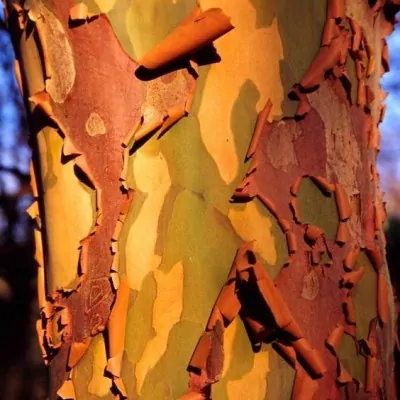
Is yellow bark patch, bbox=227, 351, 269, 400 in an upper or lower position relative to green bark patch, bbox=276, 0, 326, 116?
lower

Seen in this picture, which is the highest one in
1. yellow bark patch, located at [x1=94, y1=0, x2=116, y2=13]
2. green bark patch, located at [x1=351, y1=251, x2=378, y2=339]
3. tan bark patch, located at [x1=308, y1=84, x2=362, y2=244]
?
yellow bark patch, located at [x1=94, y1=0, x2=116, y2=13]

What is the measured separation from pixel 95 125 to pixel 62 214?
71mm

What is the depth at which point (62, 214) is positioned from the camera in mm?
469

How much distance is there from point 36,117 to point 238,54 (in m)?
0.16

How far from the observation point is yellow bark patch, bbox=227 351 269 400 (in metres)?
0.45

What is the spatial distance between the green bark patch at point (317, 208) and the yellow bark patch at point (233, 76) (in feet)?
0.19

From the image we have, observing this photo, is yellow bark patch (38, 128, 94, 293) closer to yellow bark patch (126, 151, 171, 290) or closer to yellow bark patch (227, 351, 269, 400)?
yellow bark patch (126, 151, 171, 290)

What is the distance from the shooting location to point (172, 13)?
Result: 46 centimetres

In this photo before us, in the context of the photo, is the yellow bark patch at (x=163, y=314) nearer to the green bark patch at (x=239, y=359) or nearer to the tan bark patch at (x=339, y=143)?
the green bark patch at (x=239, y=359)

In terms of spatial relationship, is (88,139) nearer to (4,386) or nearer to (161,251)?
(161,251)

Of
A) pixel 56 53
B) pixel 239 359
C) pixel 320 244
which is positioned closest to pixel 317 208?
pixel 320 244

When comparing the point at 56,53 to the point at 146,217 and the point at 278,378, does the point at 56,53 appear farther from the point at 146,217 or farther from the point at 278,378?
the point at 278,378

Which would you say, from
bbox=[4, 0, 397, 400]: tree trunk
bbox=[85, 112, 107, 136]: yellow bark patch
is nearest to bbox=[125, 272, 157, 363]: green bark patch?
bbox=[4, 0, 397, 400]: tree trunk

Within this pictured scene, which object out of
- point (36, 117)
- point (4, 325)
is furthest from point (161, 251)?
point (4, 325)
